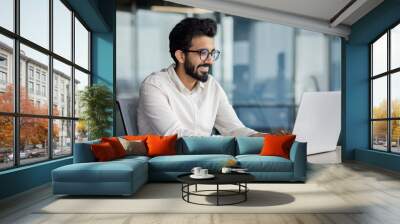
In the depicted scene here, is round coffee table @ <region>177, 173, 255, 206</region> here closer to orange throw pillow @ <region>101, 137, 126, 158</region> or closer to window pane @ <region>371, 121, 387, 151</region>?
orange throw pillow @ <region>101, 137, 126, 158</region>

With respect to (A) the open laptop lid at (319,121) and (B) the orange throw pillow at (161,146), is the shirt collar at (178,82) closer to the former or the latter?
(B) the orange throw pillow at (161,146)

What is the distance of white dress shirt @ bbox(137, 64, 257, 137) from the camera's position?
8.04 m

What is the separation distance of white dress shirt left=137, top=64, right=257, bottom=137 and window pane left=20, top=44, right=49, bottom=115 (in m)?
2.31

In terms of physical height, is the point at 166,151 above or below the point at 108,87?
below

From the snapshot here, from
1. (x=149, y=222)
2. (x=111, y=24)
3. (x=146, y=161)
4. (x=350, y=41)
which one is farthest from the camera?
(x=350, y=41)

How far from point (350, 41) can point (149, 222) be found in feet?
24.9

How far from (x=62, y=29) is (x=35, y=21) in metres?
1.14

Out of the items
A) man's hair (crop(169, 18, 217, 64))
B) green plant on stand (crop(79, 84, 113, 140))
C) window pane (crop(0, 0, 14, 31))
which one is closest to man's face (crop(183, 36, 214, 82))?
man's hair (crop(169, 18, 217, 64))

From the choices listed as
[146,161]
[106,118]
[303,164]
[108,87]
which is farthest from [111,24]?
Result: [303,164]

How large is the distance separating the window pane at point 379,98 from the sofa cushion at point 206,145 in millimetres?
4028

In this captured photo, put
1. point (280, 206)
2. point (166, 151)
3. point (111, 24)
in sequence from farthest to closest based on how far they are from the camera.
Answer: point (111, 24), point (166, 151), point (280, 206)

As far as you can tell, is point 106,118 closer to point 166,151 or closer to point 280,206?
point 166,151

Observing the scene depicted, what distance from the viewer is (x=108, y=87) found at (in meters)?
8.77

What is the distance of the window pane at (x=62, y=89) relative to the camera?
6676mm
